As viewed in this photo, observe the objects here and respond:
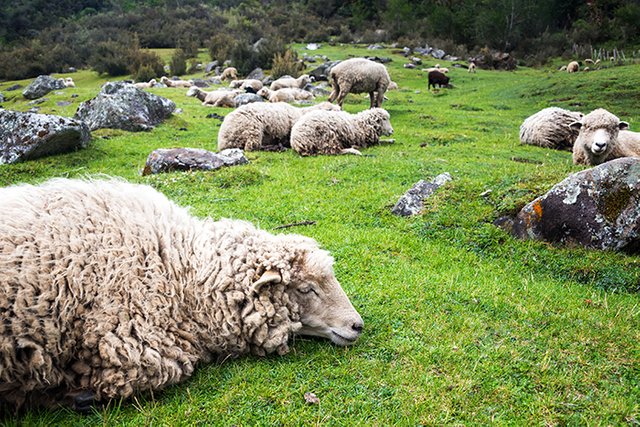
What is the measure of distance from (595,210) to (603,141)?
5904 mm

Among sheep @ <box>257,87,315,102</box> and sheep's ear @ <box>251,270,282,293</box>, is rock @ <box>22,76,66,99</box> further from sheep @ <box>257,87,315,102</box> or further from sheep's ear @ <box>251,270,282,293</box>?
sheep's ear @ <box>251,270,282,293</box>

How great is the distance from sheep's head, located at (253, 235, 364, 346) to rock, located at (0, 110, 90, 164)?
10.7m

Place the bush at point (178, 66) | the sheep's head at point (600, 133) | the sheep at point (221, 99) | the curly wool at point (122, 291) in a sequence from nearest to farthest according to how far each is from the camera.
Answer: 1. the curly wool at point (122, 291)
2. the sheep's head at point (600, 133)
3. the sheep at point (221, 99)
4. the bush at point (178, 66)

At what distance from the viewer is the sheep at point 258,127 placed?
13.0 meters

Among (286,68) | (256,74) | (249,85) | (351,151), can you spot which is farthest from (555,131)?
(256,74)

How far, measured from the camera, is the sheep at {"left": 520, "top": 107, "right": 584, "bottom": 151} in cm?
1402

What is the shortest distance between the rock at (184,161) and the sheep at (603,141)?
9086 mm

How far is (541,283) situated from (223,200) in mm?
5932

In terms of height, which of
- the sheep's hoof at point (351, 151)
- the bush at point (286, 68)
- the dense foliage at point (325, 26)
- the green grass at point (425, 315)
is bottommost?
the green grass at point (425, 315)

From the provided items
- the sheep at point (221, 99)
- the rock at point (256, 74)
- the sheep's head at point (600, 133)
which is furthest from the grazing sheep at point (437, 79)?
the sheep's head at point (600, 133)

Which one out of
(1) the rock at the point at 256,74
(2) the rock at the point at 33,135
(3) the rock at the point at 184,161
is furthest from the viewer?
(1) the rock at the point at 256,74

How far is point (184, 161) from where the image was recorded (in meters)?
10.4

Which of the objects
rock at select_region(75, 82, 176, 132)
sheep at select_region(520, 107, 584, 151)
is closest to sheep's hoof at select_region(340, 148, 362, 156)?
sheep at select_region(520, 107, 584, 151)

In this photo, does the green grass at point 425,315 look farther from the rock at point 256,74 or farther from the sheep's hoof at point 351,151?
the rock at point 256,74
